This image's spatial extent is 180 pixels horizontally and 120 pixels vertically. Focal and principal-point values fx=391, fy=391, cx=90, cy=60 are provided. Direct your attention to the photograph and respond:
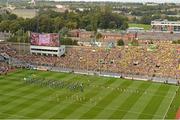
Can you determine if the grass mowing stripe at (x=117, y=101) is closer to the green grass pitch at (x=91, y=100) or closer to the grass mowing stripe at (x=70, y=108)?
the green grass pitch at (x=91, y=100)

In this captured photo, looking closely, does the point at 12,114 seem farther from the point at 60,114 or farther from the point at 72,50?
the point at 72,50

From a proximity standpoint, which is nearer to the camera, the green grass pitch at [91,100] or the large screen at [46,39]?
the green grass pitch at [91,100]

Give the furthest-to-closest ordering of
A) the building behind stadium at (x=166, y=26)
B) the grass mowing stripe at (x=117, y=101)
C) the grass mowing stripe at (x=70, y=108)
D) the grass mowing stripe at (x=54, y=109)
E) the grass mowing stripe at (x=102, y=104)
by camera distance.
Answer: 1. the building behind stadium at (x=166, y=26)
2. the grass mowing stripe at (x=117, y=101)
3. the grass mowing stripe at (x=102, y=104)
4. the grass mowing stripe at (x=70, y=108)
5. the grass mowing stripe at (x=54, y=109)

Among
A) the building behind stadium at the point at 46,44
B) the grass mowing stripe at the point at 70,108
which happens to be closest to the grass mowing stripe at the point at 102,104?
the grass mowing stripe at the point at 70,108

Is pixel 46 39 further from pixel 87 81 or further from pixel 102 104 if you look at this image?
pixel 102 104

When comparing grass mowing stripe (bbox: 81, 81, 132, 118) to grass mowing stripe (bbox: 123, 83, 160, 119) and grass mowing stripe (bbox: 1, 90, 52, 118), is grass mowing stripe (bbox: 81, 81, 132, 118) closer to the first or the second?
grass mowing stripe (bbox: 123, 83, 160, 119)

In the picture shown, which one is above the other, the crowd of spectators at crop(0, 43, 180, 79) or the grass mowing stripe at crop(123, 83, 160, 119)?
the crowd of spectators at crop(0, 43, 180, 79)

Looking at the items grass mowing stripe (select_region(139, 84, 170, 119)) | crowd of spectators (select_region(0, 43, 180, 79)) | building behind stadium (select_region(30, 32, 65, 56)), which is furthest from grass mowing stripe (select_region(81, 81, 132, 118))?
building behind stadium (select_region(30, 32, 65, 56))

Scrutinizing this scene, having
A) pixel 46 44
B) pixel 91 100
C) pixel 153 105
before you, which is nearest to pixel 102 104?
pixel 91 100
